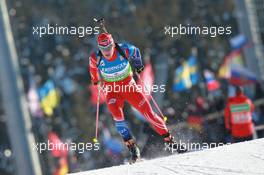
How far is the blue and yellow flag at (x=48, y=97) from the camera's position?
612 inches

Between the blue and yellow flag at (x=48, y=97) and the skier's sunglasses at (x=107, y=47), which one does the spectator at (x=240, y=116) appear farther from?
the blue and yellow flag at (x=48, y=97)

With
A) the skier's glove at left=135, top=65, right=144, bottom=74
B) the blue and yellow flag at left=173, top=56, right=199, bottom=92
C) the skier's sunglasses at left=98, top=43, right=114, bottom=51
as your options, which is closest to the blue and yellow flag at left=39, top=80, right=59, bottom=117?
the blue and yellow flag at left=173, top=56, right=199, bottom=92

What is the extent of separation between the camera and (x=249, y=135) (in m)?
12.3

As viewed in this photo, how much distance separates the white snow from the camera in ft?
29.2

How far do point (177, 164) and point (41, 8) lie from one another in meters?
10.5

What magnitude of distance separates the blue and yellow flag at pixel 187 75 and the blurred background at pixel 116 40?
36 millimetres

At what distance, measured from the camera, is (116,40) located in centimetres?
1591

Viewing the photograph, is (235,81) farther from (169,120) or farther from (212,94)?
(169,120)

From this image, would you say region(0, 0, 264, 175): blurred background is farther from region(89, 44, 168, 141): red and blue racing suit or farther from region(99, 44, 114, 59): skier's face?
region(99, 44, 114, 59): skier's face

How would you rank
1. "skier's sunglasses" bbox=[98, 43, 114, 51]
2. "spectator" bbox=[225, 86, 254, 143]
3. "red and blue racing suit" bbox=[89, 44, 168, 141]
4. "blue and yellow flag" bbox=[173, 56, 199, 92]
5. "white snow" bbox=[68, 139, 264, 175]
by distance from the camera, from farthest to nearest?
"blue and yellow flag" bbox=[173, 56, 199, 92]
"spectator" bbox=[225, 86, 254, 143]
"red and blue racing suit" bbox=[89, 44, 168, 141]
"skier's sunglasses" bbox=[98, 43, 114, 51]
"white snow" bbox=[68, 139, 264, 175]

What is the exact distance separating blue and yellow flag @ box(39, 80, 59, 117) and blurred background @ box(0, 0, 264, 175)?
0.07ft

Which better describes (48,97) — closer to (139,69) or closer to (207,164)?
(139,69)

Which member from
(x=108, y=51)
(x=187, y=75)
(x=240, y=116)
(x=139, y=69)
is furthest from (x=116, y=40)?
(x=108, y=51)

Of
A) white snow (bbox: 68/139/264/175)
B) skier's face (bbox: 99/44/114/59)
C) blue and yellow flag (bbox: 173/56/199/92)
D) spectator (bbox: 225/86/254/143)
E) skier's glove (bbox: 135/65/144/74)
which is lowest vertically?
white snow (bbox: 68/139/264/175)
